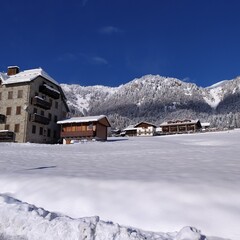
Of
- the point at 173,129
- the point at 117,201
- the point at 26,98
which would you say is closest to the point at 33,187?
the point at 117,201

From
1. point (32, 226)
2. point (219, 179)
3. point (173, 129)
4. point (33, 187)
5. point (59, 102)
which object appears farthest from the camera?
point (173, 129)

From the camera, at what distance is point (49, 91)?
46250 mm

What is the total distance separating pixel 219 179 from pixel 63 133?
40.0 m

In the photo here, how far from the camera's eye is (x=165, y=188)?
771 centimetres

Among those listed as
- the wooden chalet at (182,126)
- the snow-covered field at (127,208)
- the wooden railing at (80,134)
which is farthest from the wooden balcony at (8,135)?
the wooden chalet at (182,126)

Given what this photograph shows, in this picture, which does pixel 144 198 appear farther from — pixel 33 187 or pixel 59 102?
pixel 59 102

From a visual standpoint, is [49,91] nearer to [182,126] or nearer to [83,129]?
[83,129]

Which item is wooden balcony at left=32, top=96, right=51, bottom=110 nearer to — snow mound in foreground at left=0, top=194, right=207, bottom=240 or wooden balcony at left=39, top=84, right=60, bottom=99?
wooden balcony at left=39, top=84, right=60, bottom=99

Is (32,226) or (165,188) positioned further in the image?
(165,188)

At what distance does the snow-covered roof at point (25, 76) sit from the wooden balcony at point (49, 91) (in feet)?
5.98

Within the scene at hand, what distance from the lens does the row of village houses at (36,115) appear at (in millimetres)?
42312

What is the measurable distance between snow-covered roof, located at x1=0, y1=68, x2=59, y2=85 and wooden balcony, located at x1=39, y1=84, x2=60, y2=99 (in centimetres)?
182

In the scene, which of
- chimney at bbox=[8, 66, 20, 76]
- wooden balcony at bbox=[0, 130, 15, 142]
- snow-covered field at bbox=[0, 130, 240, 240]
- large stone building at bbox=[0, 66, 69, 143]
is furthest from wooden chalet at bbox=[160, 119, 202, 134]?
snow-covered field at bbox=[0, 130, 240, 240]

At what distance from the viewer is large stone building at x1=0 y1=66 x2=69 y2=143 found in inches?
1656
